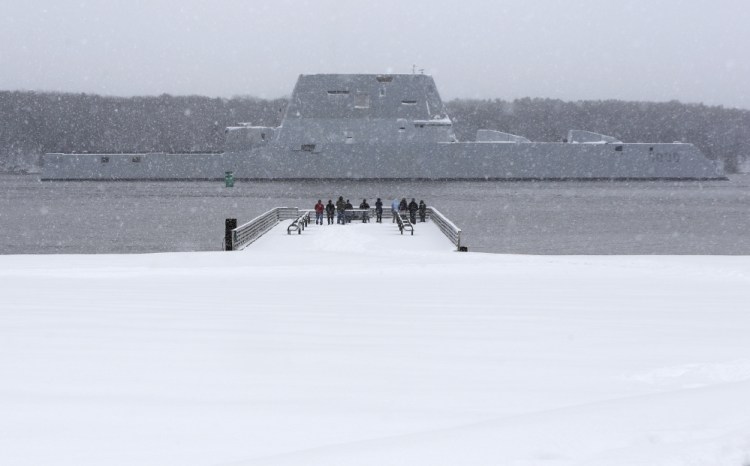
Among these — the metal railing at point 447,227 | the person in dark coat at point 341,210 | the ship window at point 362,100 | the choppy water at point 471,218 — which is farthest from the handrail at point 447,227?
the ship window at point 362,100

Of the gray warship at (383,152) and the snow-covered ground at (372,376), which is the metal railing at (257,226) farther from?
the gray warship at (383,152)

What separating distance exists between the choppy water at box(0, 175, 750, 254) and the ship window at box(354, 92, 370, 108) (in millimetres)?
7676

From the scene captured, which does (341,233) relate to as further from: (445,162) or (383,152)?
(445,162)

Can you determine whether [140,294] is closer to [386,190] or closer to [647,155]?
[386,190]

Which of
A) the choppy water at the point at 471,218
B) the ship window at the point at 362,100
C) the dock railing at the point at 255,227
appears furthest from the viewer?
the ship window at the point at 362,100

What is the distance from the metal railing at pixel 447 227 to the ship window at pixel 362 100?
46.5 m

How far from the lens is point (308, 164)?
81.6 m

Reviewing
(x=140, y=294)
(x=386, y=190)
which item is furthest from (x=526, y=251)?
(x=386, y=190)

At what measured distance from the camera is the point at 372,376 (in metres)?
4.46

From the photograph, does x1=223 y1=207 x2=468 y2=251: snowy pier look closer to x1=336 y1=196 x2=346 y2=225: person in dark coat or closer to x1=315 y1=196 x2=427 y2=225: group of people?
x1=315 y1=196 x2=427 y2=225: group of people

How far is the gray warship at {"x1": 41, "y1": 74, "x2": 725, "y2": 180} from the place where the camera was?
77625mm

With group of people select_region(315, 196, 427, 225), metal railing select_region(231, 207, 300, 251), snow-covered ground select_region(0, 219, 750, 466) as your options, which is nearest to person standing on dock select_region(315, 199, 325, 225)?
group of people select_region(315, 196, 427, 225)

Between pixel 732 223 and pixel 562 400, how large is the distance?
4290 cm

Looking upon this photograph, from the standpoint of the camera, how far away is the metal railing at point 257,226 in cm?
2046
